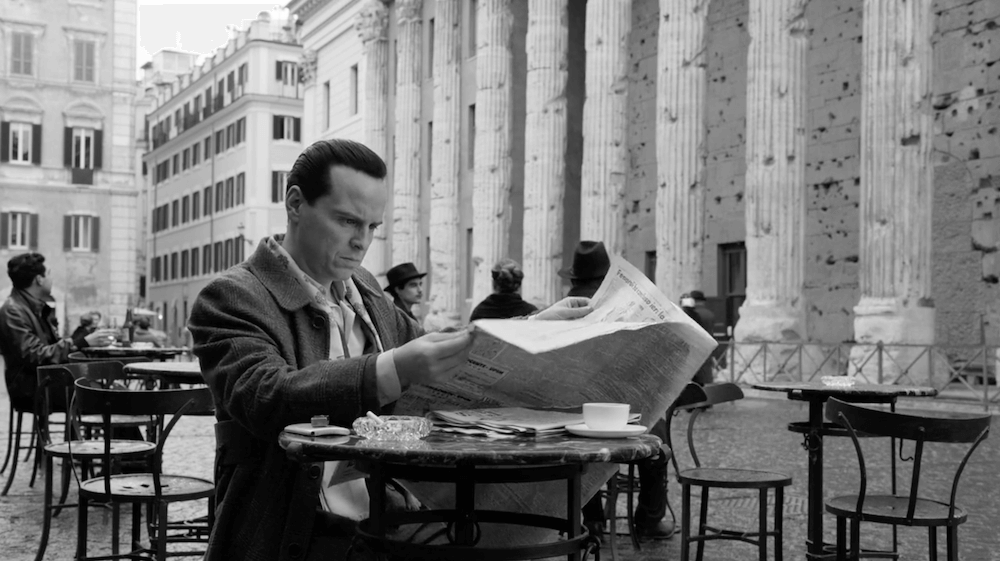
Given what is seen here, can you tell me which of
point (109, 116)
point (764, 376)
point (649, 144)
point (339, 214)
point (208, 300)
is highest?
point (109, 116)

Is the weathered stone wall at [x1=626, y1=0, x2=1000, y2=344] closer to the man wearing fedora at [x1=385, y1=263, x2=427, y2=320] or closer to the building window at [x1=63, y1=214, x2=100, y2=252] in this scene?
the man wearing fedora at [x1=385, y1=263, x2=427, y2=320]

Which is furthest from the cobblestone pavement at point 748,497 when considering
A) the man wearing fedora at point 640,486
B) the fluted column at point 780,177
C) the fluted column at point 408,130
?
the fluted column at point 408,130

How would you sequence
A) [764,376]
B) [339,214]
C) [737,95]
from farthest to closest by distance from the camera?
[737,95] → [764,376] → [339,214]

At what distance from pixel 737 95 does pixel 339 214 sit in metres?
21.4

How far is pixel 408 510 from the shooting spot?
296 centimetres

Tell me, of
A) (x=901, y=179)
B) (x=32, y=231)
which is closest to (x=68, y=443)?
(x=901, y=179)

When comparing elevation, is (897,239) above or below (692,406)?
above

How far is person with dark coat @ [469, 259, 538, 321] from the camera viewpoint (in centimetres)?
914

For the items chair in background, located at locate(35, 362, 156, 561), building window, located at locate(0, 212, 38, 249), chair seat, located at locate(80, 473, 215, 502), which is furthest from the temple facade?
building window, located at locate(0, 212, 38, 249)

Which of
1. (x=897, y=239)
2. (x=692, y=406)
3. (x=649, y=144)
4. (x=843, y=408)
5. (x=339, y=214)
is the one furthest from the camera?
(x=649, y=144)

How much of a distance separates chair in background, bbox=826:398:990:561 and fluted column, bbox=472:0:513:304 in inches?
769

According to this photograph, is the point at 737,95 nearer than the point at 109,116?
Yes

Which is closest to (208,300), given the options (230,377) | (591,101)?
(230,377)

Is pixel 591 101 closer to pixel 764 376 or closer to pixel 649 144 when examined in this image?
pixel 649 144
